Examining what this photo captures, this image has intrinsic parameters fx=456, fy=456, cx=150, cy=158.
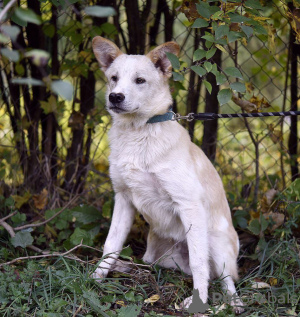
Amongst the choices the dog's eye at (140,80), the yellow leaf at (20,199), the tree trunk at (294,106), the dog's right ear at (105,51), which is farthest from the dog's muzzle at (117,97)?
the tree trunk at (294,106)

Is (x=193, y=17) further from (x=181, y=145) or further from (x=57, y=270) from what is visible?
(x=57, y=270)

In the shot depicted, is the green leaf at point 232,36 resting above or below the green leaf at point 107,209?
above

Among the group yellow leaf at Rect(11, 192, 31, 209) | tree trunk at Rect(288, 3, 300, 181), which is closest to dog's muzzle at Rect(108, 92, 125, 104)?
yellow leaf at Rect(11, 192, 31, 209)

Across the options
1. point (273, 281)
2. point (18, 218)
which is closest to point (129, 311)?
point (273, 281)

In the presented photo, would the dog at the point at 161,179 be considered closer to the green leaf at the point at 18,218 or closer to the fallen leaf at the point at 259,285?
the fallen leaf at the point at 259,285

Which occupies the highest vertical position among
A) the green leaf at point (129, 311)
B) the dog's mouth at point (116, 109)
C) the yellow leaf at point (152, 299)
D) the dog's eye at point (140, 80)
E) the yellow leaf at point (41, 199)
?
the dog's eye at point (140, 80)

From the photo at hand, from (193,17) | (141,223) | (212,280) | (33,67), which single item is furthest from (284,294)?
(33,67)

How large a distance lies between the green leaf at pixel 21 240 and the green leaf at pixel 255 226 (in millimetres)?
1420

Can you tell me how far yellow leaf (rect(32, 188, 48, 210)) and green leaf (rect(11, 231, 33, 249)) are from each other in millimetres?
527

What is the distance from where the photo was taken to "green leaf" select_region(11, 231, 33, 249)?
280 cm

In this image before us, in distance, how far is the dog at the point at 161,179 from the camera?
251cm

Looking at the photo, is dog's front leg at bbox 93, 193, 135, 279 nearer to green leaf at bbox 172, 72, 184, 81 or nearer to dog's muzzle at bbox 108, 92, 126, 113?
dog's muzzle at bbox 108, 92, 126, 113

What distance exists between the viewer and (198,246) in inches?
98.1

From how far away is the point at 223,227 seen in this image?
2.76 metres
